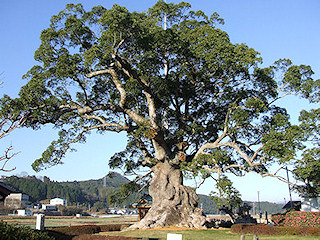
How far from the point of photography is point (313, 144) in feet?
66.9

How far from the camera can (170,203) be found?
21297 millimetres

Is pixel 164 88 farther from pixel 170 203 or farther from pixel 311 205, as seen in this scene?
pixel 311 205

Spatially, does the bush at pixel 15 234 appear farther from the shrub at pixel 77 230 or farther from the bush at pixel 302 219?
→ the bush at pixel 302 219

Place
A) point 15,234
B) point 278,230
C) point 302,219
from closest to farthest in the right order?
point 15,234 < point 278,230 < point 302,219

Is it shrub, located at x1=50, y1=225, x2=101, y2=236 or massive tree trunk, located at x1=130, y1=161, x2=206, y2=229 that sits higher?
massive tree trunk, located at x1=130, y1=161, x2=206, y2=229

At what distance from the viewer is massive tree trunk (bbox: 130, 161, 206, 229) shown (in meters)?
19.9

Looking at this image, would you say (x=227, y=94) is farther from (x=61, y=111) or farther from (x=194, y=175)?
(x=61, y=111)

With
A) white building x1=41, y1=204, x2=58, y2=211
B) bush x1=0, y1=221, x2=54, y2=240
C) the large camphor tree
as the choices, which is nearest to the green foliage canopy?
the large camphor tree

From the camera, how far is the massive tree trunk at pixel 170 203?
65.4 feet

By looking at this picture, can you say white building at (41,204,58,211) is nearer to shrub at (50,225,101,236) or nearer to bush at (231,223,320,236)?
shrub at (50,225,101,236)

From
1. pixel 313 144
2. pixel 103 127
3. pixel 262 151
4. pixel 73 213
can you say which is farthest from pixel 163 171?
pixel 73 213

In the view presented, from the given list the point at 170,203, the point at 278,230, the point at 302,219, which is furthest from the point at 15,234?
the point at 302,219

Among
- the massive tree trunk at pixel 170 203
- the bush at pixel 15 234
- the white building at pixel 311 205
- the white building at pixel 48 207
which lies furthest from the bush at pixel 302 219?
the white building at pixel 48 207

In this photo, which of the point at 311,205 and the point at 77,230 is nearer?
the point at 77,230
